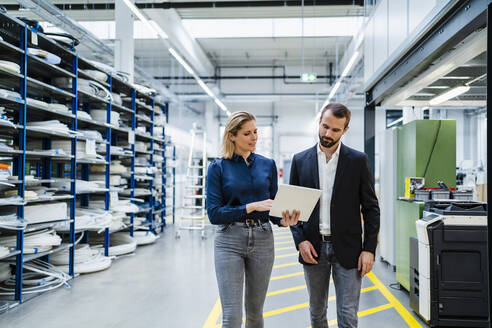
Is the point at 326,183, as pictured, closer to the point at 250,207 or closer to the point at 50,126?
the point at 250,207

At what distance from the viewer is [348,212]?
2016 millimetres

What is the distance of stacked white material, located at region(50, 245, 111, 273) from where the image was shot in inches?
192

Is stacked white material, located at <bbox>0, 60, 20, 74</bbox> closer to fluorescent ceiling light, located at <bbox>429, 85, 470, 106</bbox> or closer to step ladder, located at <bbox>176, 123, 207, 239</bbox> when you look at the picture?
step ladder, located at <bbox>176, 123, 207, 239</bbox>

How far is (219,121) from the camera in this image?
1700cm

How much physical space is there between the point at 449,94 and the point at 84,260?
5.18 m

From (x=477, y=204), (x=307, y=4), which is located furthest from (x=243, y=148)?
(x=307, y=4)

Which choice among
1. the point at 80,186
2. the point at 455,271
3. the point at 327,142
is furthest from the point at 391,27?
the point at 80,186

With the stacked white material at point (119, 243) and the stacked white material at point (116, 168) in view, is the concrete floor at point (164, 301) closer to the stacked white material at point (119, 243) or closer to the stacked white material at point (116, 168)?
Answer: the stacked white material at point (119, 243)

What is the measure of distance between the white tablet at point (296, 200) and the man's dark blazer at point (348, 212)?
19 centimetres

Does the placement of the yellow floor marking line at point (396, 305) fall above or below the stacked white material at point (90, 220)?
below

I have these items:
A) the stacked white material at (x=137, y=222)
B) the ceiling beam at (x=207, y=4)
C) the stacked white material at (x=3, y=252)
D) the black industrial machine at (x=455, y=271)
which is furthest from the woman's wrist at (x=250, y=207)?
the ceiling beam at (x=207, y=4)

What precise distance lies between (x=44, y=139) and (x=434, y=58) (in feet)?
14.8

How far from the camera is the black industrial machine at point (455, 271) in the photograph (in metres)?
3.15

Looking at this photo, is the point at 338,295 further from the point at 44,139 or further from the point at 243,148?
the point at 44,139
